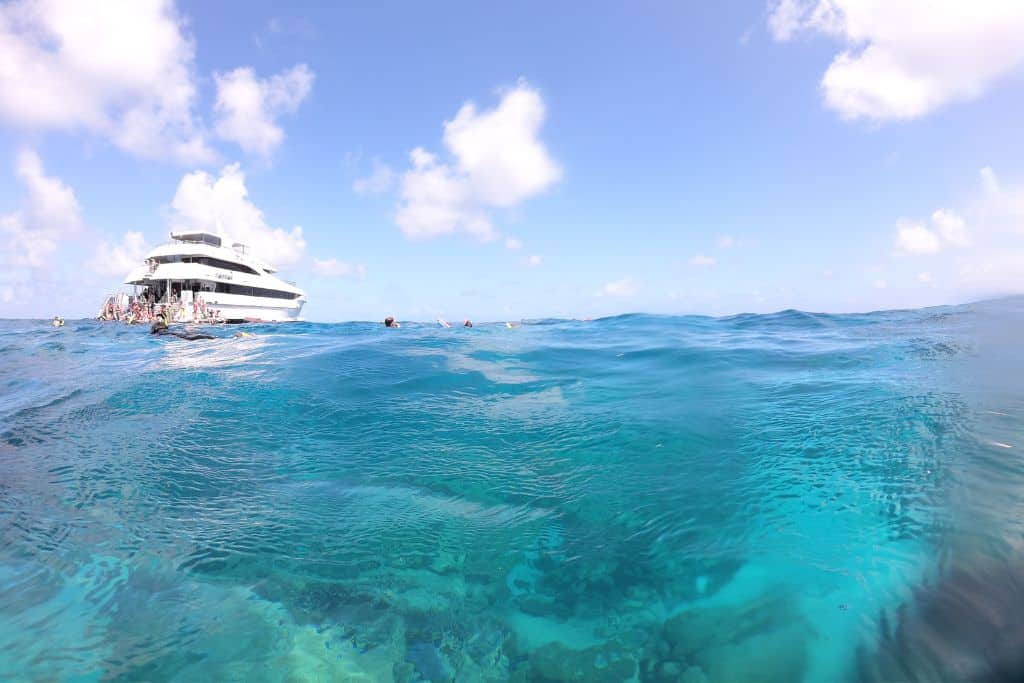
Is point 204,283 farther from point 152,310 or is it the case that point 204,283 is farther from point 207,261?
point 152,310

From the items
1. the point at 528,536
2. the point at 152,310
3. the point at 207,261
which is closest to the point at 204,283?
the point at 207,261

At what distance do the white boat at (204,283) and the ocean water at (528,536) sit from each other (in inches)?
1322

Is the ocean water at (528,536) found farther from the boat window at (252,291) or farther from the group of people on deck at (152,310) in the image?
the boat window at (252,291)

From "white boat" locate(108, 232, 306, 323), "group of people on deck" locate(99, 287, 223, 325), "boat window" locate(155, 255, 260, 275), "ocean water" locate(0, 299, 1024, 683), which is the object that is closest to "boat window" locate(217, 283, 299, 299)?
"white boat" locate(108, 232, 306, 323)

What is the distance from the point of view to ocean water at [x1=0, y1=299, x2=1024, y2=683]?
2729mm

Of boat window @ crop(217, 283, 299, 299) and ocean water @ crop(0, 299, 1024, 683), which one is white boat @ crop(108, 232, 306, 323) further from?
ocean water @ crop(0, 299, 1024, 683)

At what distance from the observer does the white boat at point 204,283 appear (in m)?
35.9

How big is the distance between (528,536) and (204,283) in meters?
45.6

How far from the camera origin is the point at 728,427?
20.9ft

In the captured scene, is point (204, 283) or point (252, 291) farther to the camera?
point (252, 291)

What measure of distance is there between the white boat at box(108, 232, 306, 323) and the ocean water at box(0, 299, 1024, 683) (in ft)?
110

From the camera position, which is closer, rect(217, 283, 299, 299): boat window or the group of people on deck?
the group of people on deck

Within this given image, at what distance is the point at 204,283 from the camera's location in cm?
3791

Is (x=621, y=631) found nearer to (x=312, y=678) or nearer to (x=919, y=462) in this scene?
(x=312, y=678)
